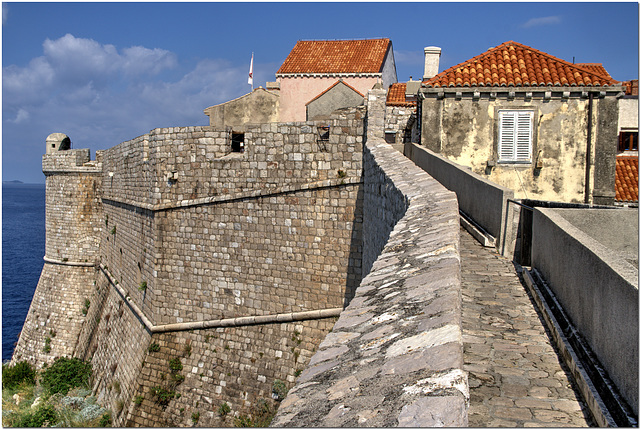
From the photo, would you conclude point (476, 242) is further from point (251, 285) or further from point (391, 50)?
point (391, 50)

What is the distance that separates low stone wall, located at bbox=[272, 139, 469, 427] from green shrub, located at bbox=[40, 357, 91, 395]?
14168 mm

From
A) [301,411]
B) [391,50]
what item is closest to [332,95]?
[391,50]

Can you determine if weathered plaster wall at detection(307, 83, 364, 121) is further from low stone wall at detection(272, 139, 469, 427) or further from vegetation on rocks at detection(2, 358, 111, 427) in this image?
low stone wall at detection(272, 139, 469, 427)

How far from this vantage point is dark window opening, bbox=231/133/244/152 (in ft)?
34.9

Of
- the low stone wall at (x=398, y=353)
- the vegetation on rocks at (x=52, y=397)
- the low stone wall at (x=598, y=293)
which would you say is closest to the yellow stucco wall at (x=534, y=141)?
the low stone wall at (x=598, y=293)

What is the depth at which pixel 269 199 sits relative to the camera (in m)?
10.2

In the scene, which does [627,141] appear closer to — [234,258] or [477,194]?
[477,194]

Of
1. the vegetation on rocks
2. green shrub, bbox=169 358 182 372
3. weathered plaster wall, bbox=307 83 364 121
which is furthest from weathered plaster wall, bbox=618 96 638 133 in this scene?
the vegetation on rocks

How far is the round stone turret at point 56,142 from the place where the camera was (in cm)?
1939

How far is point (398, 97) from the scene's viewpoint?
19609 millimetres

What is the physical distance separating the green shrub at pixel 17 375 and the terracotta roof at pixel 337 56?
46.2 feet

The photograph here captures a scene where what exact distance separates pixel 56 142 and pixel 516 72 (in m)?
16.2

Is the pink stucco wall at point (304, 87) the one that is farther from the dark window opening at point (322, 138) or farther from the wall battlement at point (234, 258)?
the dark window opening at point (322, 138)

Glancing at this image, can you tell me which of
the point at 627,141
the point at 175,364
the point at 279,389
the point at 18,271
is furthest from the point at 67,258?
the point at 18,271
